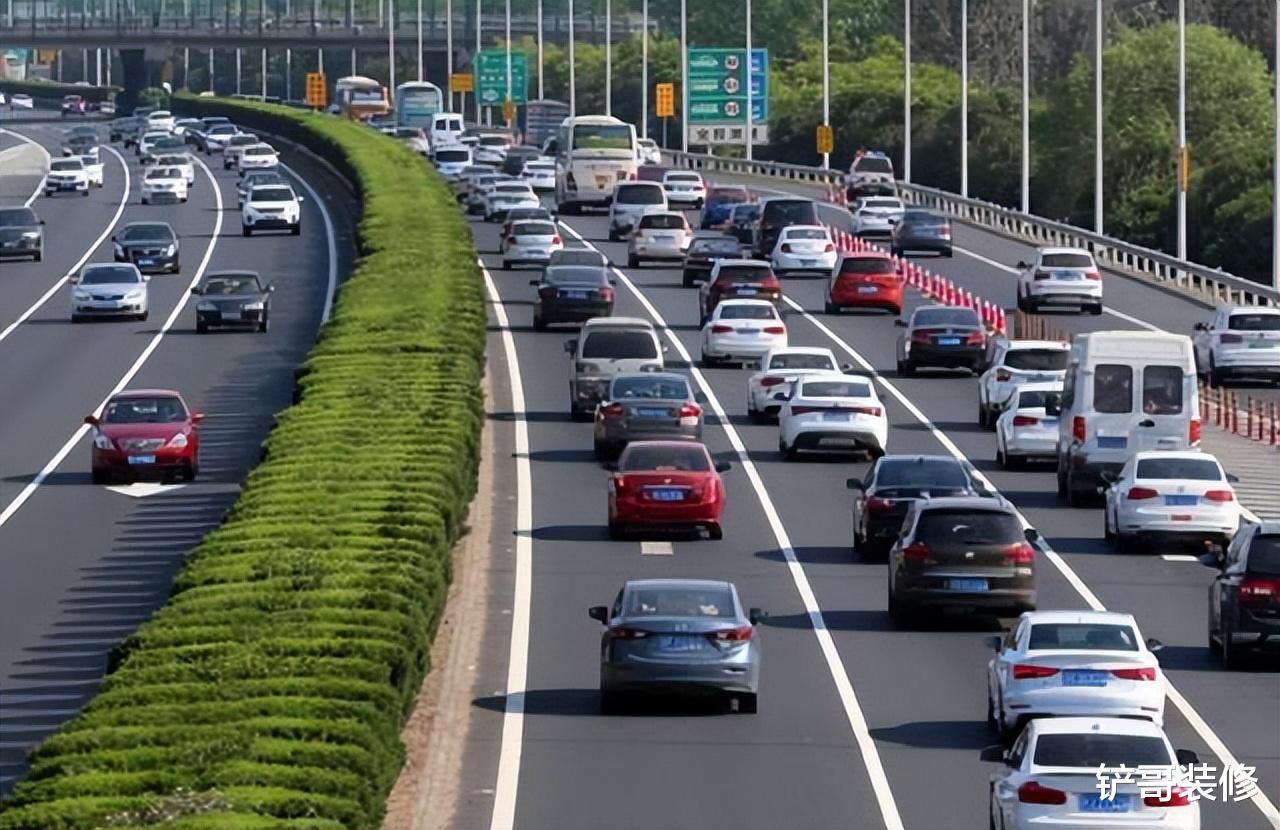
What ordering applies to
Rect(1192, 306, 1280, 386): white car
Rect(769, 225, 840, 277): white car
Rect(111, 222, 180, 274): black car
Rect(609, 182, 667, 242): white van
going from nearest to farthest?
Rect(1192, 306, 1280, 386): white car
Rect(769, 225, 840, 277): white car
Rect(111, 222, 180, 274): black car
Rect(609, 182, 667, 242): white van

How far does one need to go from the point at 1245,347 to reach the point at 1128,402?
16.1 metres

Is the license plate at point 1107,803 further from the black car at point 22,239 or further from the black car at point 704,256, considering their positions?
the black car at point 22,239

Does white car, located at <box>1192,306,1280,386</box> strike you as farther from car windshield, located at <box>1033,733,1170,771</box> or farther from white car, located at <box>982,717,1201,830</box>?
car windshield, located at <box>1033,733,1170,771</box>

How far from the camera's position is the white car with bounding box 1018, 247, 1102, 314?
71562 mm

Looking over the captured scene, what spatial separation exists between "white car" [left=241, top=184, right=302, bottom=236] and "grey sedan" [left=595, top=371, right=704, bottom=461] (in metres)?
44.1

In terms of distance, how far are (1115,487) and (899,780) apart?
14763 mm

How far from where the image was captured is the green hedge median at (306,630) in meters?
20.2

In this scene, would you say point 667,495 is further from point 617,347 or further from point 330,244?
point 330,244

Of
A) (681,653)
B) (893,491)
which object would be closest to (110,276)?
(893,491)

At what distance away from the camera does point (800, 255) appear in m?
80.6

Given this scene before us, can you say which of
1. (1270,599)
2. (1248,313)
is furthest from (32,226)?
(1270,599)

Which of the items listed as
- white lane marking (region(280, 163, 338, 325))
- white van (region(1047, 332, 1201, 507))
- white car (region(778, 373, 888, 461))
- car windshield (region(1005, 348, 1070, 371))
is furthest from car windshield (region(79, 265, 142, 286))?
white van (region(1047, 332, 1201, 507))

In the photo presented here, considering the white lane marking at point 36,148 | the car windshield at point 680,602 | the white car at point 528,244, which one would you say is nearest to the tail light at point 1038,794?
the car windshield at point 680,602

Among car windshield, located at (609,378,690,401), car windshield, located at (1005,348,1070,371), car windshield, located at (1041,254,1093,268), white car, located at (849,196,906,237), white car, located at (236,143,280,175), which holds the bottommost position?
car windshield, located at (609,378,690,401)
